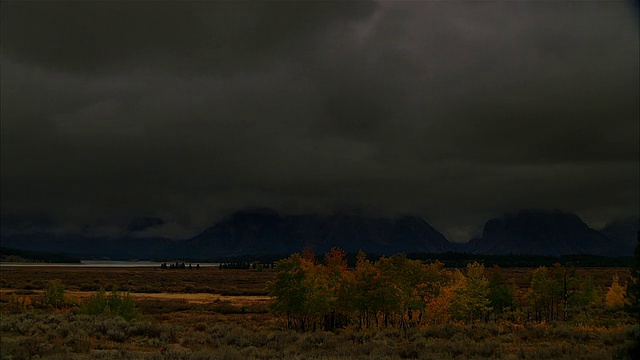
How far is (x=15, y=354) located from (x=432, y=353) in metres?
23.6

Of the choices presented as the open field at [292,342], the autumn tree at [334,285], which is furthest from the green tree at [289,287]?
the open field at [292,342]

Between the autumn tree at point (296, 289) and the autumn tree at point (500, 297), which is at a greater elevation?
the autumn tree at point (296, 289)

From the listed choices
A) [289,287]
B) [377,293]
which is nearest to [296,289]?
[289,287]

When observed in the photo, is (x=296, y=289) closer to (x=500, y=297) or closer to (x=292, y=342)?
(x=292, y=342)

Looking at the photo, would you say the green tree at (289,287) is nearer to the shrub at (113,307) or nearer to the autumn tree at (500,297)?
the shrub at (113,307)

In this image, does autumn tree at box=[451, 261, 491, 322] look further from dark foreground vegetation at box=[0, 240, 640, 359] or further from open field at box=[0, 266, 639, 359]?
open field at box=[0, 266, 639, 359]

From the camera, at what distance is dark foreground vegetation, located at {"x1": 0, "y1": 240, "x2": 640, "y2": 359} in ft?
99.7

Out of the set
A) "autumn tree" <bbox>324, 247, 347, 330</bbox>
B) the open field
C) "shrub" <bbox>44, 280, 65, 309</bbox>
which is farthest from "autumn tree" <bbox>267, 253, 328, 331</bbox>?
"shrub" <bbox>44, 280, 65, 309</bbox>

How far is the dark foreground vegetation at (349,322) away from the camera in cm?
3038

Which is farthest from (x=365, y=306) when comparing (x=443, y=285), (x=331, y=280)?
(x=443, y=285)

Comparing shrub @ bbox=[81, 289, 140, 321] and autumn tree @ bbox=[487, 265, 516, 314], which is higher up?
shrub @ bbox=[81, 289, 140, 321]

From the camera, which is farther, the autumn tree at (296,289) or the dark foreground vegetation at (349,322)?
the autumn tree at (296,289)

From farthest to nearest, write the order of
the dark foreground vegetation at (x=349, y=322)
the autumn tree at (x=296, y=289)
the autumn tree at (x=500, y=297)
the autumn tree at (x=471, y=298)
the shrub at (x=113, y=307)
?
1. the autumn tree at (x=500, y=297)
2. the autumn tree at (x=471, y=298)
3. the autumn tree at (x=296, y=289)
4. the shrub at (x=113, y=307)
5. the dark foreground vegetation at (x=349, y=322)

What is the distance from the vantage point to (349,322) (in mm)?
61219
